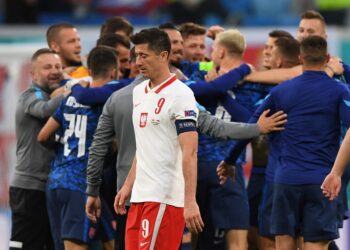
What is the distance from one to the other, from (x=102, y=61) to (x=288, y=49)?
1.64 m

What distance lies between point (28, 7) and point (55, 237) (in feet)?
33.9

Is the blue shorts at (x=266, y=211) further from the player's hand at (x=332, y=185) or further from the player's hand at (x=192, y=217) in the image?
the player's hand at (x=192, y=217)

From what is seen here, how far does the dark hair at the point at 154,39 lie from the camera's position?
7871 millimetres

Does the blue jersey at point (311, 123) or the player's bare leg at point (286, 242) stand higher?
the blue jersey at point (311, 123)

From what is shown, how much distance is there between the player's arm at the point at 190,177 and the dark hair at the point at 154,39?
575mm

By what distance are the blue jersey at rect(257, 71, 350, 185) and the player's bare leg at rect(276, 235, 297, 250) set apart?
43cm

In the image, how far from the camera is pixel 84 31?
17016 millimetres

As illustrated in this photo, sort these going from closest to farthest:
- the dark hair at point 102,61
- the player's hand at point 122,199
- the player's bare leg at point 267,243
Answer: the player's hand at point 122,199 < the dark hair at point 102,61 < the player's bare leg at point 267,243

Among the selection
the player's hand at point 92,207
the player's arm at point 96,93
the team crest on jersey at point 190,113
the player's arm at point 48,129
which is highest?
the player's arm at point 96,93

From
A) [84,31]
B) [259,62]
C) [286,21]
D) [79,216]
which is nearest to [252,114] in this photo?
[79,216]

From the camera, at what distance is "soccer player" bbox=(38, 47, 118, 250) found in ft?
31.1

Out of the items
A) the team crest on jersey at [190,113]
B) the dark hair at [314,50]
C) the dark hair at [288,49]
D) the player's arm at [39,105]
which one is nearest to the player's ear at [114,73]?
the player's arm at [39,105]

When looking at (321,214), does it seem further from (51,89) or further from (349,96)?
(51,89)

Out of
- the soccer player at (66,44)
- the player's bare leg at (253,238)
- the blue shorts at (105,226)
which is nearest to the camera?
the blue shorts at (105,226)
